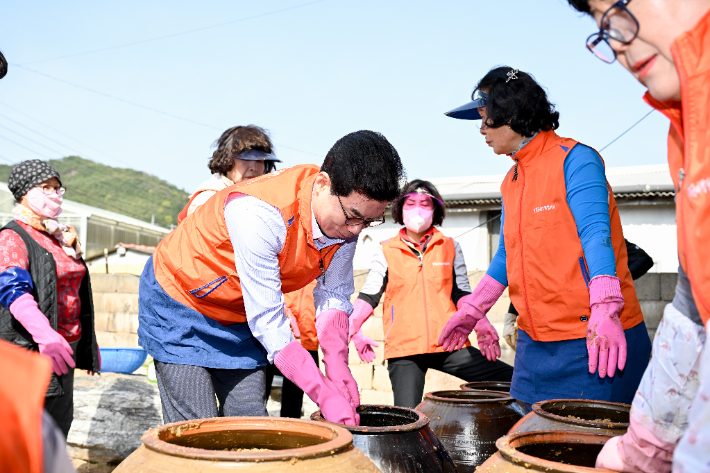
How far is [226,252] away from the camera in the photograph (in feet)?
8.20

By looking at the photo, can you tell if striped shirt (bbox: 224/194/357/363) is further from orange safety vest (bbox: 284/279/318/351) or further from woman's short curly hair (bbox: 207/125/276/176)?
orange safety vest (bbox: 284/279/318/351)

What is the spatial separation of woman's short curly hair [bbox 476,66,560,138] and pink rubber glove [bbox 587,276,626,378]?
0.80 meters

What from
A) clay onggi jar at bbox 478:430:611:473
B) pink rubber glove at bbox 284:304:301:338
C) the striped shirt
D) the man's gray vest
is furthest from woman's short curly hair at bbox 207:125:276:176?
clay onggi jar at bbox 478:430:611:473

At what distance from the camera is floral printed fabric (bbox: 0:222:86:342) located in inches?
157

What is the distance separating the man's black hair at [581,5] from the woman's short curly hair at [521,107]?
1648mm

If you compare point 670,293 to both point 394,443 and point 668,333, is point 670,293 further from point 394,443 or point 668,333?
point 668,333

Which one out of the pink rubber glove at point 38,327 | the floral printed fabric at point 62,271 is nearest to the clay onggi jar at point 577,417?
the pink rubber glove at point 38,327

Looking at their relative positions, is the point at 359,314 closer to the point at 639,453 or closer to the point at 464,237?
the point at 639,453

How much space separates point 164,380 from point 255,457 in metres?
1.31

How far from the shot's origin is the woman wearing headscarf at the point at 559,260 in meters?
2.58

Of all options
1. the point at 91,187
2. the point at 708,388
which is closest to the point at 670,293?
the point at 708,388

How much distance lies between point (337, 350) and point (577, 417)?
950mm

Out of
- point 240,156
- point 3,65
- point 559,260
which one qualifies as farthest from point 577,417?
point 240,156

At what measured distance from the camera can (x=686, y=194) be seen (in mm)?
1105
